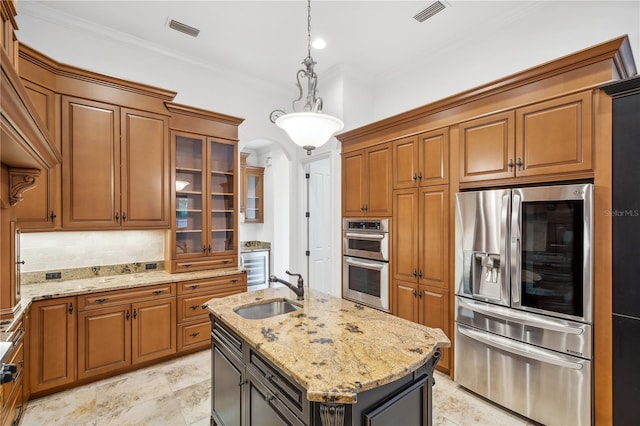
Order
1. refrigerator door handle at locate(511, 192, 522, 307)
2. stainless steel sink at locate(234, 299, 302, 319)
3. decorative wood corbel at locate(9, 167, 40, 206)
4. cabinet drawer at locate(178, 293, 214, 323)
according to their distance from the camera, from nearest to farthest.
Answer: decorative wood corbel at locate(9, 167, 40, 206), stainless steel sink at locate(234, 299, 302, 319), refrigerator door handle at locate(511, 192, 522, 307), cabinet drawer at locate(178, 293, 214, 323)

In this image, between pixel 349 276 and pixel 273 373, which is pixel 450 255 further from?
pixel 273 373

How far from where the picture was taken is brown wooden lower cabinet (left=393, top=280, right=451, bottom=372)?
286 centimetres

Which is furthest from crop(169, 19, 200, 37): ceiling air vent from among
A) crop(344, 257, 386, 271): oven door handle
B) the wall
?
crop(344, 257, 386, 271): oven door handle

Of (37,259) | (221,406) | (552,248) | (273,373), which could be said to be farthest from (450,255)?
(37,259)

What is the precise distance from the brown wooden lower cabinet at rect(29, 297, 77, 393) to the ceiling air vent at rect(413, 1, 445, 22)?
13.7ft

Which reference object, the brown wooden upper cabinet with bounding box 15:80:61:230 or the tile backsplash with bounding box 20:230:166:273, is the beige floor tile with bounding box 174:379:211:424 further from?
the brown wooden upper cabinet with bounding box 15:80:61:230

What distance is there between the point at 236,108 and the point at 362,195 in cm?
217

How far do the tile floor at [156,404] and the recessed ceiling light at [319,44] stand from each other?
374 cm

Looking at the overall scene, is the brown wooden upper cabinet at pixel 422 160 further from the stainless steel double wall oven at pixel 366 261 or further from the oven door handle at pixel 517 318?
the oven door handle at pixel 517 318

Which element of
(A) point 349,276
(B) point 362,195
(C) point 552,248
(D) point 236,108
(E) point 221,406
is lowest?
(E) point 221,406

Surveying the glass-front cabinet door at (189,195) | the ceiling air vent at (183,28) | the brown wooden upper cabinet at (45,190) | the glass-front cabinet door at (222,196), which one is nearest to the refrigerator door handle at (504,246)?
the glass-front cabinet door at (222,196)

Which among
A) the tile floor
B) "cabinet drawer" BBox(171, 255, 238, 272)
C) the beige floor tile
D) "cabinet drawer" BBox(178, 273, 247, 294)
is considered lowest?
the beige floor tile

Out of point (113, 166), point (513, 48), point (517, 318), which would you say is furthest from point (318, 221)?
point (513, 48)

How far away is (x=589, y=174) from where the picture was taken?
203 cm
